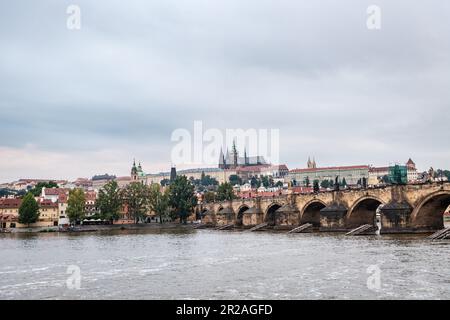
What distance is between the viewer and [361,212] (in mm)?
66562

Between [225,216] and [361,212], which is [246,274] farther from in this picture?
[225,216]

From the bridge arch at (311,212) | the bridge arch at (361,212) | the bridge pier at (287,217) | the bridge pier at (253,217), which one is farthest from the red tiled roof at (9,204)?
the bridge arch at (361,212)

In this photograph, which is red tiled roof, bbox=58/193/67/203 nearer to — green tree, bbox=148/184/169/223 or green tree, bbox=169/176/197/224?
green tree, bbox=148/184/169/223

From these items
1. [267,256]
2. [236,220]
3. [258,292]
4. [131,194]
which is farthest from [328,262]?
[131,194]

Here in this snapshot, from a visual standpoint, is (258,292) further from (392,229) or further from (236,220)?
(236,220)

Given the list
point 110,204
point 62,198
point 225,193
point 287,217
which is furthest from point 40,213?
point 287,217

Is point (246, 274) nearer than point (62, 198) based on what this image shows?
Yes

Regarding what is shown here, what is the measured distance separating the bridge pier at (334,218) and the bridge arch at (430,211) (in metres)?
11.3

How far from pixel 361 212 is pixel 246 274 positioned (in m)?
40.4

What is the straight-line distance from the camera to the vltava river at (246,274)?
2322cm

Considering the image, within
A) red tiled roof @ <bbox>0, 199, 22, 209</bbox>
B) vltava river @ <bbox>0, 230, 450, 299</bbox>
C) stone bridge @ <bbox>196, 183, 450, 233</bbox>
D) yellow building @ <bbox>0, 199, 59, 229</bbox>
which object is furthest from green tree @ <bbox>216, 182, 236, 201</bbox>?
vltava river @ <bbox>0, 230, 450, 299</bbox>

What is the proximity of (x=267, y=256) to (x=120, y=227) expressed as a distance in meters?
78.4

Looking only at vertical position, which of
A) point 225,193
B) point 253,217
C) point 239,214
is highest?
point 225,193

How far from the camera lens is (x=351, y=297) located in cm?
2161
